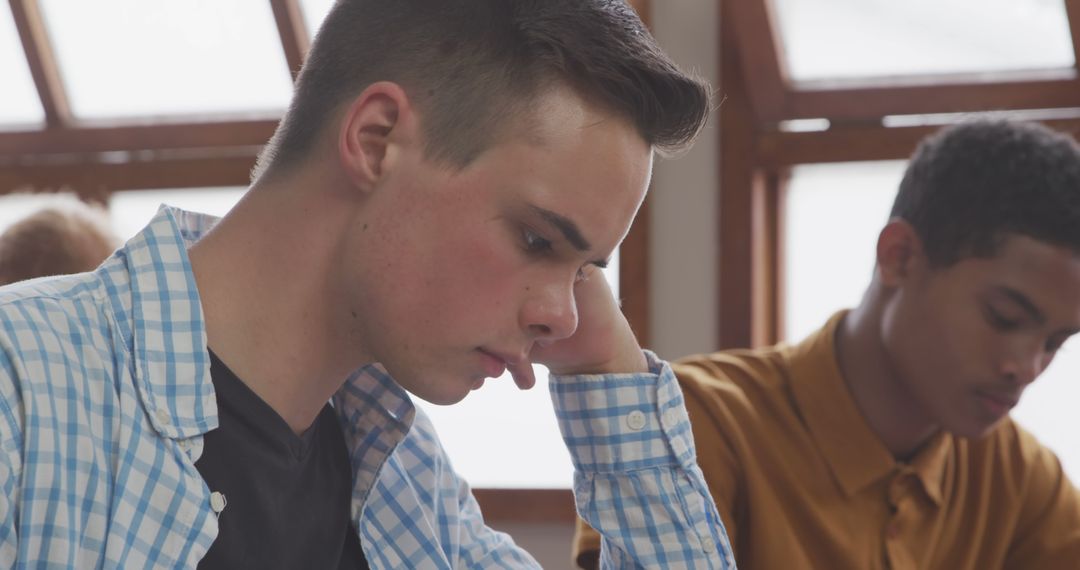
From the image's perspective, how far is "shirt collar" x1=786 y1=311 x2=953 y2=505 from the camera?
1937 mm

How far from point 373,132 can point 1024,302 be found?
117cm

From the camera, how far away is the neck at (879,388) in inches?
78.7

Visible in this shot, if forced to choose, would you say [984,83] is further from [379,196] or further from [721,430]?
[379,196]

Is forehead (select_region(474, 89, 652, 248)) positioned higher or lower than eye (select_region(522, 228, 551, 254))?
higher

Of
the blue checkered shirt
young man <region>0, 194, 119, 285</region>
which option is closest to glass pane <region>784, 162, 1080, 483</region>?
young man <region>0, 194, 119, 285</region>

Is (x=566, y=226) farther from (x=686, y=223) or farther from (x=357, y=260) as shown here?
(x=686, y=223)

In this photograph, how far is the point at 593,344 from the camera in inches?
57.1

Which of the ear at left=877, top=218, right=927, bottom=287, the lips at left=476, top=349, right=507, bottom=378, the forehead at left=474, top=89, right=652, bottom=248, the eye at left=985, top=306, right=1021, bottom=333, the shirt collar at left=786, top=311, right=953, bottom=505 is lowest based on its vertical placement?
the shirt collar at left=786, top=311, right=953, bottom=505

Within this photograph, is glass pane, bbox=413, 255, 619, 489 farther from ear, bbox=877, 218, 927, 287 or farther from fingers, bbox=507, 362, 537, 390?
fingers, bbox=507, 362, 537, 390

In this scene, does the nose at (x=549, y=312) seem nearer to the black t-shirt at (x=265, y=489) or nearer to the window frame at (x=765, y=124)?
the black t-shirt at (x=265, y=489)

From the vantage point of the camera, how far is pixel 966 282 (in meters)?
1.99

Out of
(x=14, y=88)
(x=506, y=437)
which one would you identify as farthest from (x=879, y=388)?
(x=14, y=88)

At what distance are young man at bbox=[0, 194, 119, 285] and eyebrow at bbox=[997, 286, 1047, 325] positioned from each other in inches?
53.2

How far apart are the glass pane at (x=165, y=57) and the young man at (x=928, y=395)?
170cm
